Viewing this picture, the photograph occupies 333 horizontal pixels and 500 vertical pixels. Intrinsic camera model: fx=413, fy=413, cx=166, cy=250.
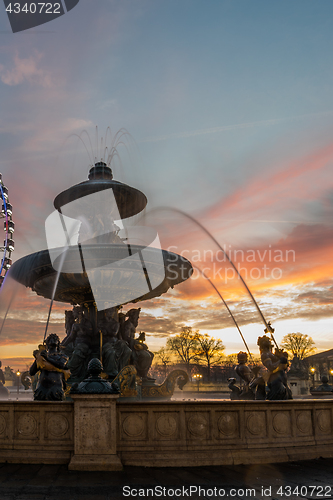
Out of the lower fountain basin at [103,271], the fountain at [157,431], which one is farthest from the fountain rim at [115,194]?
the fountain at [157,431]

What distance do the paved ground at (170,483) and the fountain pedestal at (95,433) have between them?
184mm

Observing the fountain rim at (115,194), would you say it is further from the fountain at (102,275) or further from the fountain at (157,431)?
the fountain at (157,431)

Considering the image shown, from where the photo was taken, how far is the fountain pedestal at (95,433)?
245 inches

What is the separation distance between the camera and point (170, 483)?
553 centimetres

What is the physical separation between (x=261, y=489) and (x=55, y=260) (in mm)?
9723

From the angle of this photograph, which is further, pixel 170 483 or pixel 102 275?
pixel 102 275

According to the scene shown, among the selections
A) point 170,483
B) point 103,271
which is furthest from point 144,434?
point 103,271

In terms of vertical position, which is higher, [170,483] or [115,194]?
[115,194]

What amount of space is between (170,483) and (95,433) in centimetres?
148

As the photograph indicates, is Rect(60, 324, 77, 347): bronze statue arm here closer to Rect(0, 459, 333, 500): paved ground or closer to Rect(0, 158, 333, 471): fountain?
Rect(0, 158, 333, 471): fountain

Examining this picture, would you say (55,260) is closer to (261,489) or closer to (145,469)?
(145,469)

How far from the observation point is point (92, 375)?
6930 mm

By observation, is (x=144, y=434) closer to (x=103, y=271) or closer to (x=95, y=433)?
(x=95, y=433)

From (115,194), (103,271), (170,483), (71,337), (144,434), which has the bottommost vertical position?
(170,483)
